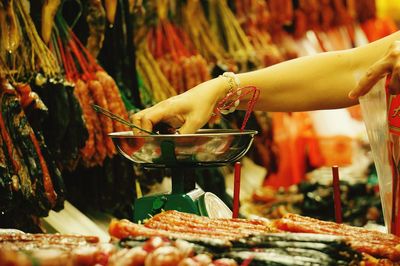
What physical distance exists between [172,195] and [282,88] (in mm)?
760

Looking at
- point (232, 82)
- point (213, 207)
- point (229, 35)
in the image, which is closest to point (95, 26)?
point (232, 82)

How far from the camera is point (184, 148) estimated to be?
2475 mm

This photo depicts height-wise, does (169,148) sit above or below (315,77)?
below

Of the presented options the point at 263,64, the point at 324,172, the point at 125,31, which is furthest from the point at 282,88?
the point at 324,172

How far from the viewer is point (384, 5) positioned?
7.14 metres

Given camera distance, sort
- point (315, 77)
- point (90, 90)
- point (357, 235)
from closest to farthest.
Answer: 1. point (357, 235)
2. point (315, 77)
3. point (90, 90)

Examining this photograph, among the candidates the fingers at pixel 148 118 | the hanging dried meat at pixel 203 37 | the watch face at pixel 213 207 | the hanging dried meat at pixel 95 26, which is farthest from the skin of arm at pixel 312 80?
the hanging dried meat at pixel 203 37

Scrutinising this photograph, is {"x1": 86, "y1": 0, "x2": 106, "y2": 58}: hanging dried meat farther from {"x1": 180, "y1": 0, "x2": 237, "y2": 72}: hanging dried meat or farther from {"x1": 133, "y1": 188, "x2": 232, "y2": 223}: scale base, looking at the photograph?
{"x1": 133, "y1": 188, "x2": 232, "y2": 223}: scale base

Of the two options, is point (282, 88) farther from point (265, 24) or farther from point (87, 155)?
point (265, 24)

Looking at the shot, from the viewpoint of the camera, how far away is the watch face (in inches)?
107

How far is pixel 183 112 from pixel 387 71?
83cm

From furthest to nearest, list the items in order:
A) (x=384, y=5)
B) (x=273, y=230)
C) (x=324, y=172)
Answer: (x=384, y=5) → (x=324, y=172) → (x=273, y=230)

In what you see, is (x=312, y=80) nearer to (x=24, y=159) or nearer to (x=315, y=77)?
(x=315, y=77)

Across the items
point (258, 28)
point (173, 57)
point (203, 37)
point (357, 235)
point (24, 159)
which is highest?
point (258, 28)
